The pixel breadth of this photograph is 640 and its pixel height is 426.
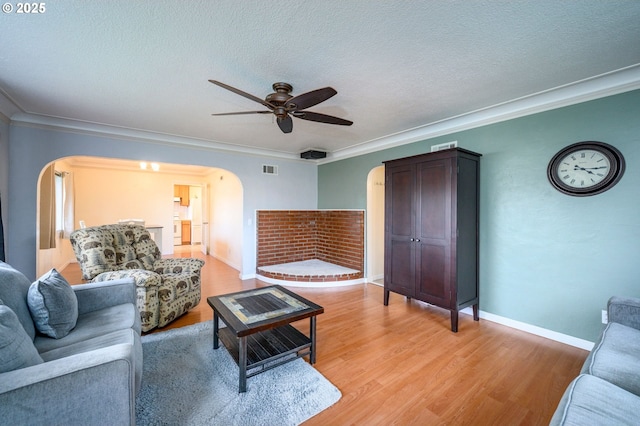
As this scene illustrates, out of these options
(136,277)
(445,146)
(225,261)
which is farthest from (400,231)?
(225,261)

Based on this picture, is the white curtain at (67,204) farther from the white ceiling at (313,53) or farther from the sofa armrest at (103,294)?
the sofa armrest at (103,294)

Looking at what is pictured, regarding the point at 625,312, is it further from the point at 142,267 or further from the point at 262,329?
the point at 142,267

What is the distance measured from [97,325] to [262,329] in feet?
3.74

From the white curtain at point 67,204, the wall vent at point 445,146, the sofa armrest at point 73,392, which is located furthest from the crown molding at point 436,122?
the sofa armrest at point 73,392

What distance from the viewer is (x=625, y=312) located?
1807 millimetres

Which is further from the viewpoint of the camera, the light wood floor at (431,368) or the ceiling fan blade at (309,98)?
the ceiling fan blade at (309,98)

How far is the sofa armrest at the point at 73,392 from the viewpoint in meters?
0.95

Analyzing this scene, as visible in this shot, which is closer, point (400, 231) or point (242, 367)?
point (242, 367)

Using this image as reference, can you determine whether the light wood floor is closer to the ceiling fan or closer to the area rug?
the area rug

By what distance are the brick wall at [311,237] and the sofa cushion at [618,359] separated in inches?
127

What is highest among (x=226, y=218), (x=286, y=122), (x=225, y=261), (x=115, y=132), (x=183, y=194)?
(x=115, y=132)

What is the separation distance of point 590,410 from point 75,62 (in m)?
3.65

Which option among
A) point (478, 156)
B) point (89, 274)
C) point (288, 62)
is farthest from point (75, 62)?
point (478, 156)

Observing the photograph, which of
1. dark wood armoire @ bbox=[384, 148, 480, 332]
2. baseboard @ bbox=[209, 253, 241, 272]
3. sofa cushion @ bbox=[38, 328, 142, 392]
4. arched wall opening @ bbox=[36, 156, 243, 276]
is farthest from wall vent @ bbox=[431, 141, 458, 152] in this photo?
baseboard @ bbox=[209, 253, 241, 272]
